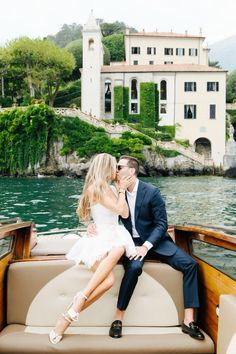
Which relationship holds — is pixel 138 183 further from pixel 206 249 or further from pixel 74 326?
pixel 74 326

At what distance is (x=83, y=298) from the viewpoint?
372cm

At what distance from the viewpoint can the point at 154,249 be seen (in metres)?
4.32

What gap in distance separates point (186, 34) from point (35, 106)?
36.6 m

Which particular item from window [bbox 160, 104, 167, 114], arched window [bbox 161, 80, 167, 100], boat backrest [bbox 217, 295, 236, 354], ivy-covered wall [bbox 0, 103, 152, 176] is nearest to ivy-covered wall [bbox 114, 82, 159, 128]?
window [bbox 160, 104, 167, 114]

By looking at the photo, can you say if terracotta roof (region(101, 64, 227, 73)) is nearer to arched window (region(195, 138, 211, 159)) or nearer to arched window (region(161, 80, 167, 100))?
arched window (region(161, 80, 167, 100))

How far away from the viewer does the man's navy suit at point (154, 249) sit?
154 inches

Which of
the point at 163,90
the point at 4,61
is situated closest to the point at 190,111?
the point at 163,90

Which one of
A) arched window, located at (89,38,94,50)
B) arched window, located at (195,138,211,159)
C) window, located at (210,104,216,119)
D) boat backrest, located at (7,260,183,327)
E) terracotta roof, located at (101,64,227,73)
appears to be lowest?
boat backrest, located at (7,260,183,327)

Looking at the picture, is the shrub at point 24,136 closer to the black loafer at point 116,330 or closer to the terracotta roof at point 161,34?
the terracotta roof at point 161,34

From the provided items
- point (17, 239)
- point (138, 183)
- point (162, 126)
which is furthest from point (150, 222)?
point (162, 126)

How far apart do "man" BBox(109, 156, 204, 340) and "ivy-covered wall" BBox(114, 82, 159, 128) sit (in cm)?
5075

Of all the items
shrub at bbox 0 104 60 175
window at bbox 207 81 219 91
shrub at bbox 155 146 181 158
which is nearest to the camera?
shrub at bbox 0 104 60 175

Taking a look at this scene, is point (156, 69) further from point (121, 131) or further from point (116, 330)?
point (116, 330)

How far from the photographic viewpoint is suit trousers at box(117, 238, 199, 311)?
388cm
